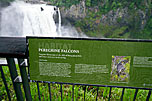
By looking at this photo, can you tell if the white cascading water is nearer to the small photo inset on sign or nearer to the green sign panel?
the green sign panel

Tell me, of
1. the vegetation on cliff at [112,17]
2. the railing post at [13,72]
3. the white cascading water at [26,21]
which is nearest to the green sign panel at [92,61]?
the railing post at [13,72]

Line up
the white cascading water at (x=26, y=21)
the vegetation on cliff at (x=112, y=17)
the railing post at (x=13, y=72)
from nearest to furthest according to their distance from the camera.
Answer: the railing post at (x=13, y=72) → the white cascading water at (x=26, y=21) → the vegetation on cliff at (x=112, y=17)

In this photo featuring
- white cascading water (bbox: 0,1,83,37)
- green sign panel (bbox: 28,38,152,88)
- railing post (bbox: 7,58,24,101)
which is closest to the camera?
green sign panel (bbox: 28,38,152,88)

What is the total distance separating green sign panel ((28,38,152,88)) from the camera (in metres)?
1.12

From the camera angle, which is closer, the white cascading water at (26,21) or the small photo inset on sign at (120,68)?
the small photo inset on sign at (120,68)

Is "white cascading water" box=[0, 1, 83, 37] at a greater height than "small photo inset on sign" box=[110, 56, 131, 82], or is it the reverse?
"small photo inset on sign" box=[110, 56, 131, 82]

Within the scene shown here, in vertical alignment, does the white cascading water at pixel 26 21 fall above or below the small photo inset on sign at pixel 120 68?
below

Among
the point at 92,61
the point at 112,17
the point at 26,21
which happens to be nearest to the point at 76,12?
the point at 112,17

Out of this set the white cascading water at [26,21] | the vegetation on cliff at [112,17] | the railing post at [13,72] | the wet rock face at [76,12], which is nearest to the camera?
the railing post at [13,72]

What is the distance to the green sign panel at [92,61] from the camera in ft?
3.67

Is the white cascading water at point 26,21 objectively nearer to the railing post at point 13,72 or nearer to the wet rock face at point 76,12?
the wet rock face at point 76,12

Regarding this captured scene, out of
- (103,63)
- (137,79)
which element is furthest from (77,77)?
(137,79)

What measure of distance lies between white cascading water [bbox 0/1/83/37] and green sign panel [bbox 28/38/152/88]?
533 inches

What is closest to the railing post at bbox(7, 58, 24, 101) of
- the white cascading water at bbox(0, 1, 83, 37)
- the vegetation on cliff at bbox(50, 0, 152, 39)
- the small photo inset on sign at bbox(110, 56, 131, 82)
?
the small photo inset on sign at bbox(110, 56, 131, 82)
